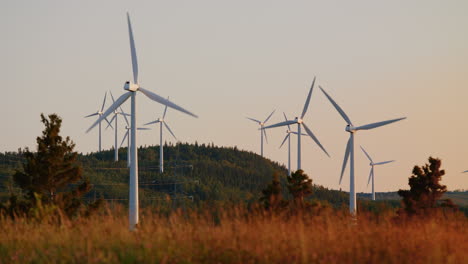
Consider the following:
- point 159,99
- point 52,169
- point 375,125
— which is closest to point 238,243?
point 159,99

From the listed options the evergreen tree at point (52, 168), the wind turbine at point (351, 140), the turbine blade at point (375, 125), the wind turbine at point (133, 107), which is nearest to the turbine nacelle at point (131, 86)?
the wind turbine at point (133, 107)

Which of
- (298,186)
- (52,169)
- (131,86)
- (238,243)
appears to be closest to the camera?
(238,243)

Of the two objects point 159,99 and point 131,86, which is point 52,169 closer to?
point 131,86

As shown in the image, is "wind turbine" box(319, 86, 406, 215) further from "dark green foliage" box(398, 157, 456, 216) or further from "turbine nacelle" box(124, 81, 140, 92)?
"turbine nacelle" box(124, 81, 140, 92)

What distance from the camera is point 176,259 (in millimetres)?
17859

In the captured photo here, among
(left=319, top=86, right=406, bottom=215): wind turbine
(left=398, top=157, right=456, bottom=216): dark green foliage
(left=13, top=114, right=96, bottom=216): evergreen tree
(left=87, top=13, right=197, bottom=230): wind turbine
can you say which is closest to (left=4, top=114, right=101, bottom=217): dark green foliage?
(left=13, top=114, right=96, bottom=216): evergreen tree

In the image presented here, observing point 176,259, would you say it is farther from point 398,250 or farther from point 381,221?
point 381,221

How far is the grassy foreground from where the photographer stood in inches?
699

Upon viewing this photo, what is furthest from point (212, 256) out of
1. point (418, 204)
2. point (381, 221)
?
point (418, 204)

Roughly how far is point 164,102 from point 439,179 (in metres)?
38.2

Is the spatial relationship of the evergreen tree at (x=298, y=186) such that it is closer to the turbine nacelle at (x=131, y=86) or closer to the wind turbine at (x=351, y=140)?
the wind turbine at (x=351, y=140)

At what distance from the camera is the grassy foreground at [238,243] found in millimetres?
17766

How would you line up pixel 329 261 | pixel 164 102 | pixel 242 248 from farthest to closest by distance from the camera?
pixel 164 102
pixel 242 248
pixel 329 261

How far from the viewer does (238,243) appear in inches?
733
